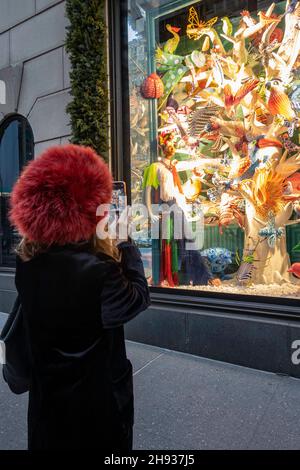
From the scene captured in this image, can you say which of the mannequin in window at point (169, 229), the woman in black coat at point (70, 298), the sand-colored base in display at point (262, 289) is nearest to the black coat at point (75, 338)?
the woman in black coat at point (70, 298)

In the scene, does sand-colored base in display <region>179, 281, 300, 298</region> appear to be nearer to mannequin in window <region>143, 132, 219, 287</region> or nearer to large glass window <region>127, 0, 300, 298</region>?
large glass window <region>127, 0, 300, 298</region>

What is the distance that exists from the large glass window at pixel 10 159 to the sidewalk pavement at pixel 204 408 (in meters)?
3.48

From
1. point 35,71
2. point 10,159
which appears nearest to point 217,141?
point 35,71

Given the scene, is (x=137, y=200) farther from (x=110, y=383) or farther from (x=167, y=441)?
(x=110, y=383)

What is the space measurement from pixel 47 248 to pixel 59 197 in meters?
0.23

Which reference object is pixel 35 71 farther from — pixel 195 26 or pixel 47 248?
pixel 47 248

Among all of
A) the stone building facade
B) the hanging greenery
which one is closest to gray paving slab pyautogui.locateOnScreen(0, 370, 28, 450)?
the stone building facade

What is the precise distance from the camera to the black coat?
4.70 feet

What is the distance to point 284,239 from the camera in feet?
13.4

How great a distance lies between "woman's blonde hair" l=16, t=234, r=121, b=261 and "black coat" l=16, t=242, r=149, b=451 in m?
0.03

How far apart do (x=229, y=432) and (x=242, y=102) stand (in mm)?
3590

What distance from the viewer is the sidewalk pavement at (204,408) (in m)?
2.57

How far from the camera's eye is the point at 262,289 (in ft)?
13.6
